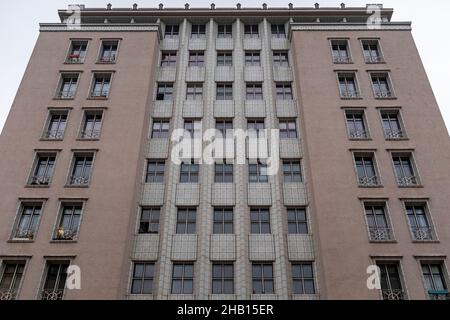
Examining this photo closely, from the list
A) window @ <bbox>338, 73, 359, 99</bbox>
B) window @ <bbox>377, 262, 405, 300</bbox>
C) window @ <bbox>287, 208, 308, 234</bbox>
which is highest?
window @ <bbox>338, 73, 359, 99</bbox>

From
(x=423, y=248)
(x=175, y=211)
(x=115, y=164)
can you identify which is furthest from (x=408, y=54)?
(x=115, y=164)

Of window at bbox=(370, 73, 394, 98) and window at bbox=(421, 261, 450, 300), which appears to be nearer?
window at bbox=(421, 261, 450, 300)

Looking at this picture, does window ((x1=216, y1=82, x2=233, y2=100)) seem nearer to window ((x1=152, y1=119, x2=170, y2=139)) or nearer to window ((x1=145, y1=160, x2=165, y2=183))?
window ((x1=152, y1=119, x2=170, y2=139))

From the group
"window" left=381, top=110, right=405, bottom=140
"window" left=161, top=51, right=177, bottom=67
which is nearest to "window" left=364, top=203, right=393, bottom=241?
"window" left=381, top=110, right=405, bottom=140

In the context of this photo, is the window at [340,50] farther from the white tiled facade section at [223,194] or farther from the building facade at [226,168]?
the white tiled facade section at [223,194]

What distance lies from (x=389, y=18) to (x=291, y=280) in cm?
2463

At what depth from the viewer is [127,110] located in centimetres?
2725

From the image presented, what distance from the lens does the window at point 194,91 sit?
98.8 ft

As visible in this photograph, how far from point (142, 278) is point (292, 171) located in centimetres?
1139

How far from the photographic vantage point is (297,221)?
968 inches

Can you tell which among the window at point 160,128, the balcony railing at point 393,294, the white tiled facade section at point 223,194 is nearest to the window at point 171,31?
the window at point 160,128

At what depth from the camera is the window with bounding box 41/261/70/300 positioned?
824 inches

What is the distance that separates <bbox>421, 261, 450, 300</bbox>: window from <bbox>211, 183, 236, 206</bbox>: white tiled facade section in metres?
11.2

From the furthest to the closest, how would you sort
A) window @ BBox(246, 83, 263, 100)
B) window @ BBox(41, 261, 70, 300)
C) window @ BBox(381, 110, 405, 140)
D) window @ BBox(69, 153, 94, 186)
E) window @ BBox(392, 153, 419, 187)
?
window @ BBox(246, 83, 263, 100) → window @ BBox(381, 110, 405, 140) → window @ BBox(69, 153, 94, 186) → window @ BBox(392, 153, 419, 187) → window @ BBox(41, 261, 70, 300)
